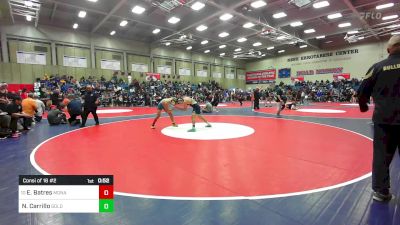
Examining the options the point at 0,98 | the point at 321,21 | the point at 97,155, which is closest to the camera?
the point at 97,155

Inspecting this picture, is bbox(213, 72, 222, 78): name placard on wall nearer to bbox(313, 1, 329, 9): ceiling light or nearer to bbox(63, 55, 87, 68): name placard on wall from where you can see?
bbox(63, 55, 87, 68): name placard on wall

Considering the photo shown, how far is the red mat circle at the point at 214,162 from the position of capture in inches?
117

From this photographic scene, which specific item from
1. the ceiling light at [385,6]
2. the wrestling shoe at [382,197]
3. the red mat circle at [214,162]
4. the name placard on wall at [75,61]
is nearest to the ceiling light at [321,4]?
the ceiling light at [385,6]

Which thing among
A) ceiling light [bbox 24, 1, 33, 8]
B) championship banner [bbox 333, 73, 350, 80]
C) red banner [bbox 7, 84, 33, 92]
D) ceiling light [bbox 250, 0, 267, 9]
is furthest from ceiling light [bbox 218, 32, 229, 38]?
red banner [bbox 7, 84, 33, 92]

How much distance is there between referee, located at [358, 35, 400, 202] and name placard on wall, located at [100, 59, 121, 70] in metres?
23.6

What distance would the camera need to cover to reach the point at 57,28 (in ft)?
65.0

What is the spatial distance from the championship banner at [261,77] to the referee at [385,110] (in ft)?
110

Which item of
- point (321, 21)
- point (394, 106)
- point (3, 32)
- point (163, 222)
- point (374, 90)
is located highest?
point (321, 21)

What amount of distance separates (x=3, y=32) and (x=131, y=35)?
10.3 m

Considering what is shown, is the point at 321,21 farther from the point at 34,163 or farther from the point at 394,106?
the point at 34,163

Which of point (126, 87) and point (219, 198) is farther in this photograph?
point (126, 87)

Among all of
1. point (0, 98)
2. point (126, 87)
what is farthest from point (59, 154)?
point (126, 87)

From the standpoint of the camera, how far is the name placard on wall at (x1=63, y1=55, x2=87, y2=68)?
20547 mm

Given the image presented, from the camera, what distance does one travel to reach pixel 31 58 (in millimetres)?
18719
